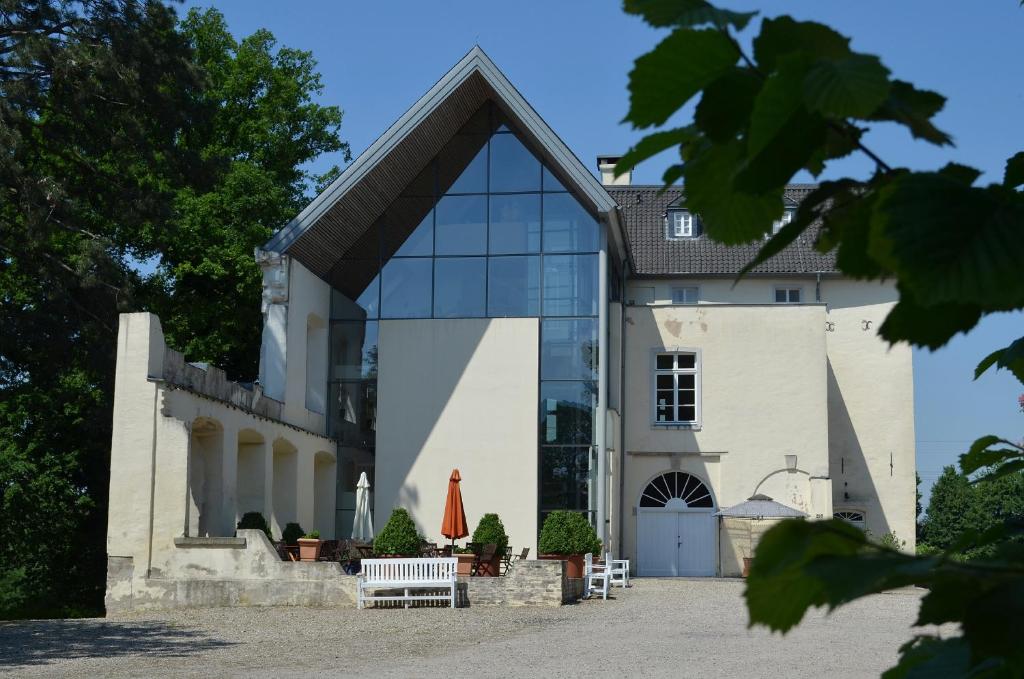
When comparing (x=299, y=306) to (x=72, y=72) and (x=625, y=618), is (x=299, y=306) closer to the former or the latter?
(x=72, y=72)

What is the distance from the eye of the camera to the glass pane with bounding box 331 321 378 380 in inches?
1073

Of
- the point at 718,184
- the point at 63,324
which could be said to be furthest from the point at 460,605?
the point at 718,184

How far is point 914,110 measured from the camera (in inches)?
36.1

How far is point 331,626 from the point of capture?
15539mm

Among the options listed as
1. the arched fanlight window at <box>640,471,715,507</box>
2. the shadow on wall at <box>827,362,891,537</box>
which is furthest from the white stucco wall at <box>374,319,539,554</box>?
the shadow on wall at <box>827,362,891,537</box>

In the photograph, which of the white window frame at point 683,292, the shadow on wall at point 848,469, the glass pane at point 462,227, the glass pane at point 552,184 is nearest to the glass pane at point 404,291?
the glass pane at point 462,227

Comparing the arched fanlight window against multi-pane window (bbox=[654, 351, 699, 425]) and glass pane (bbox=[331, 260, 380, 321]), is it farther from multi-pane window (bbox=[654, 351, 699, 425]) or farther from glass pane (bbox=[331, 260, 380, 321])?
glass pane (bbox=[331, 260, 380, 321])

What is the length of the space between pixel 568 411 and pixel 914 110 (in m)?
25.3

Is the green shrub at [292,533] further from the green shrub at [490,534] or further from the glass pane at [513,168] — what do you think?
the glass pane at [513,168]

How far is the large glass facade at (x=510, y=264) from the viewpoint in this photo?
26.1 m

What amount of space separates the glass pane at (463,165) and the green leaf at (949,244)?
2589 cm

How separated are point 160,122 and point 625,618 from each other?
1441cm

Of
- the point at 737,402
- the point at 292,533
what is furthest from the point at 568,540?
the point at 737,402

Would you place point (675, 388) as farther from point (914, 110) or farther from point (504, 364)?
point (914, 110)
